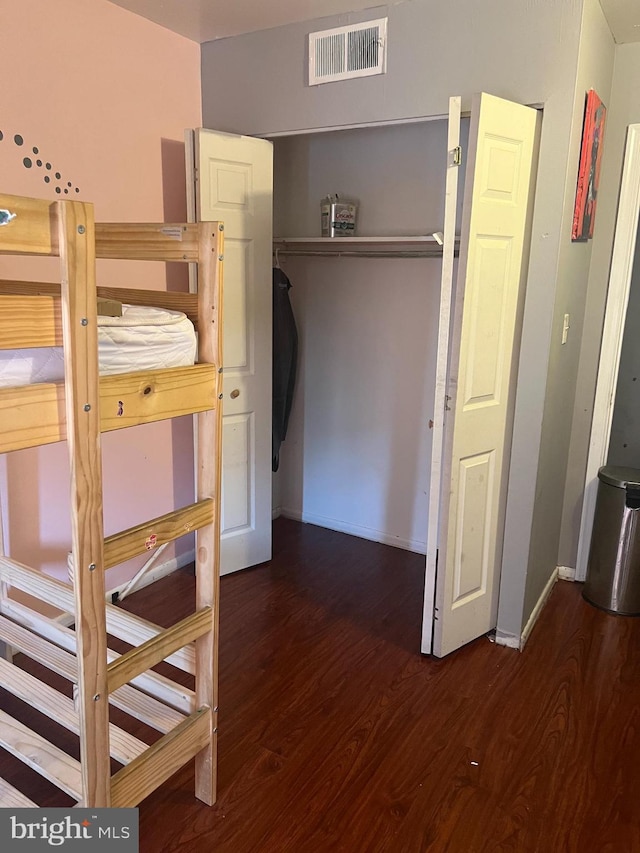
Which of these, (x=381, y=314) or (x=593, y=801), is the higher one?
(x=381, y=314)

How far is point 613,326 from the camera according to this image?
297cm

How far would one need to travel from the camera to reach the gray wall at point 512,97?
2.22 m

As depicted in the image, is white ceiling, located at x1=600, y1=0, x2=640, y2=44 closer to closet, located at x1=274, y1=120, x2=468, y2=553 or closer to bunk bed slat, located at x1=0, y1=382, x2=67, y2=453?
closet, located at x1=274, y1=120, x2=468, y2=553

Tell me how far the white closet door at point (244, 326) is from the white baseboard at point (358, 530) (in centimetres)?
61

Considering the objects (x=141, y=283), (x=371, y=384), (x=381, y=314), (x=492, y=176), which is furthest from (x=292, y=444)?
(x=492, y=176)

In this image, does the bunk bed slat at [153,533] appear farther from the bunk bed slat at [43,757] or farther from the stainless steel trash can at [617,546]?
the stainless steel trash can at [617,546]

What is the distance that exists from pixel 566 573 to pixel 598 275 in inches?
59.5

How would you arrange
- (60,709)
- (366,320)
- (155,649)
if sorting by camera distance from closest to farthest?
(155,649), (60,709), (366,320)

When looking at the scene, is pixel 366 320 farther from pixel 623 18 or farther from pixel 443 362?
pixel 623 18

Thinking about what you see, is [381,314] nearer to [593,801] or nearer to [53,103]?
[53,103]

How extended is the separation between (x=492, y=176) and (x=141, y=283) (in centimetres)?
157

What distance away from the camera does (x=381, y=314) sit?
347cm

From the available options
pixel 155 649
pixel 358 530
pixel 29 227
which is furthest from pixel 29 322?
pixel 358 530

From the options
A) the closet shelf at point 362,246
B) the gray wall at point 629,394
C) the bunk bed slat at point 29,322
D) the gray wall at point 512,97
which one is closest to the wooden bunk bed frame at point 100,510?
the bunk bed slat at point 29,322
